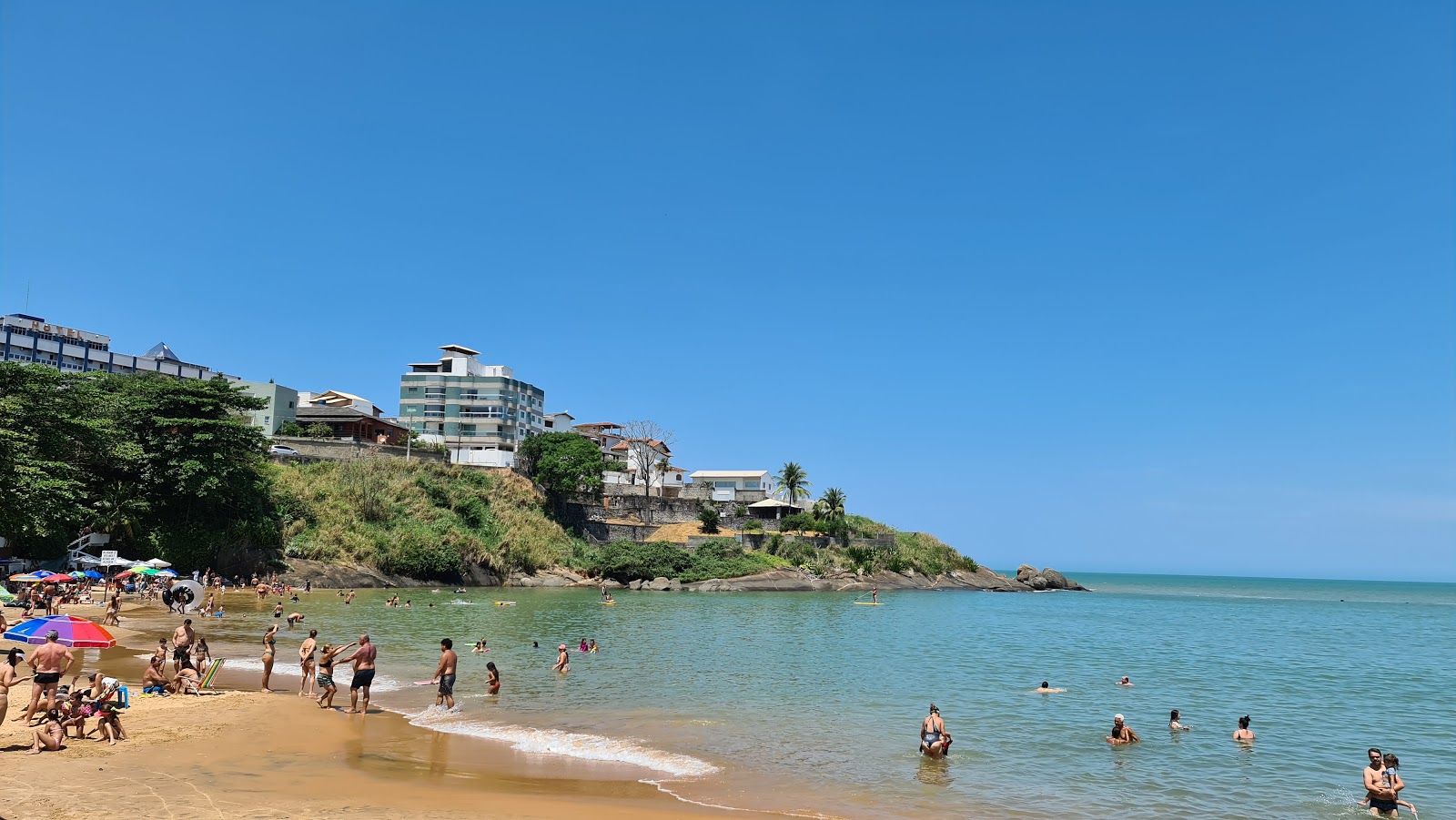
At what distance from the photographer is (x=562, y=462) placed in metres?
79.4

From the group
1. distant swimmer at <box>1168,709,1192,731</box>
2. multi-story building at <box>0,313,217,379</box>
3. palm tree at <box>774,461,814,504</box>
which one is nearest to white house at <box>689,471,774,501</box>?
palm tree at <box>774,461,814,504</box>

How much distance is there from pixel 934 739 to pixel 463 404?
89.9m

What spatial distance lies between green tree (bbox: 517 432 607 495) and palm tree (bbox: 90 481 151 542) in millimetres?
35029

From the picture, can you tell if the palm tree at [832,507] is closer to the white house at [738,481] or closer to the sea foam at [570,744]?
the white house at [738,481]

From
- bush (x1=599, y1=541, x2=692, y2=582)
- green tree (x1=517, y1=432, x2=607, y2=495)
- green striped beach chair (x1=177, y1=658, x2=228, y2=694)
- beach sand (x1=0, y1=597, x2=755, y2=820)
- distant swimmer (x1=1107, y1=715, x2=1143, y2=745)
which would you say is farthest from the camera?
green tree (x1=517, y1=432, x2=607, y2=495)

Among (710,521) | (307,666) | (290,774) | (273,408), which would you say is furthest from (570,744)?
(273,408)

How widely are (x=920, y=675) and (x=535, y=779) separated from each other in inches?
701

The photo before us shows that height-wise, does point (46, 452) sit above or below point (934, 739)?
above

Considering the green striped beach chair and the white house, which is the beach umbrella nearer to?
the green striped beach chair

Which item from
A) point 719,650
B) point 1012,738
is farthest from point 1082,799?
point 719,650

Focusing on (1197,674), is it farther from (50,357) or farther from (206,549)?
(50,357)

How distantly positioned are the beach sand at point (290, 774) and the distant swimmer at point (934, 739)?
5.68 m

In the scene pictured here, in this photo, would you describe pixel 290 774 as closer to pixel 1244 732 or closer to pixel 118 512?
pixel 1244 732

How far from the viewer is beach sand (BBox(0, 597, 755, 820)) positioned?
11.0 m
